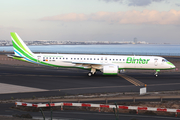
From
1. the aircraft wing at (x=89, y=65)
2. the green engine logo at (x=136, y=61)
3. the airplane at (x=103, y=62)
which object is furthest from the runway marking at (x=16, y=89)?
the green engine logo at (x=136, y=61)

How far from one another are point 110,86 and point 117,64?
35.3ft

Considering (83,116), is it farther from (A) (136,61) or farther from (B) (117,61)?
(A) (136,61)

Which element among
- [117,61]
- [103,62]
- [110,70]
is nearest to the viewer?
[110,70]

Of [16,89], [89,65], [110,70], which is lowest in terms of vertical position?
[16,89]

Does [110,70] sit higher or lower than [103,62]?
lower

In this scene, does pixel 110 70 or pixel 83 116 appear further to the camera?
pixel 110 70


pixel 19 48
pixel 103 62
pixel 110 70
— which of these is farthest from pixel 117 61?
pixel 19 48

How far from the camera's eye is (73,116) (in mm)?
17453

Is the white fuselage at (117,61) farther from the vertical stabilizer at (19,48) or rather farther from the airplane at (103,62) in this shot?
the vertical stabilizer at (19,48)

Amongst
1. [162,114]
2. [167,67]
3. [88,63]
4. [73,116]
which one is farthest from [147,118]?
[167,67]

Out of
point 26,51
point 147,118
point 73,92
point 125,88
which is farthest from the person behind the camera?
point 26,51

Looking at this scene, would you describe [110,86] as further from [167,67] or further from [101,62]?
[167,67]

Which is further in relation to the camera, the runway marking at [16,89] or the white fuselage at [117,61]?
the white fuselage at [117,61]

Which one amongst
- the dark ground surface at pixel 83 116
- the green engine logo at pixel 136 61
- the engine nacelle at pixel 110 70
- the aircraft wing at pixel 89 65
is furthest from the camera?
the green engine logo at pixel 136 61
